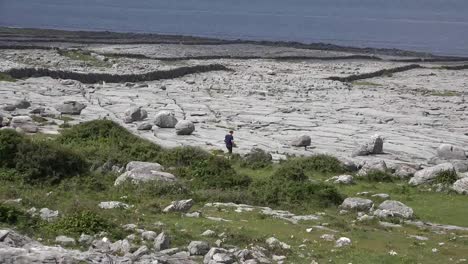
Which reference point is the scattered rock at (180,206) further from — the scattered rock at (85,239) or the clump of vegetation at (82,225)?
the scattered rock at (85,239)

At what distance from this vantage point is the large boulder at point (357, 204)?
25.1m

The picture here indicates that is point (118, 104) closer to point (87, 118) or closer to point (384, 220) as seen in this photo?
point (87, 118)

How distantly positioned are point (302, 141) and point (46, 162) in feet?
53.5

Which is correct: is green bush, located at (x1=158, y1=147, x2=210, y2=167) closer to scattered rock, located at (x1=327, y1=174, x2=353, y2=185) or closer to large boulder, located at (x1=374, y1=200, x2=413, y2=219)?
scattered rock, located at (x1=327, y1=174, x2=353, y2=185)

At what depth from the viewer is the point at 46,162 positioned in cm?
2667

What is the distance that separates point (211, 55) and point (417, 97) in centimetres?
3150

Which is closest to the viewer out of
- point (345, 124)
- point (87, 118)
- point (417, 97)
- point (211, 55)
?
point (87, 118)

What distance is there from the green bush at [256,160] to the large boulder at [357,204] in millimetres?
7713

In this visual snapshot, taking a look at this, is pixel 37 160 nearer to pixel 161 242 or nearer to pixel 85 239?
pixel 85 239

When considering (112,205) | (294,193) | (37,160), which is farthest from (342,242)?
(37,160)

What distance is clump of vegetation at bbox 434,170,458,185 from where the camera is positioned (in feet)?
98.7

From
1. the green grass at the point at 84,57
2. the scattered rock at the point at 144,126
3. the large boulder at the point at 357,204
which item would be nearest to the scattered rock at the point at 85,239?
the large boulder at the point at 357,204

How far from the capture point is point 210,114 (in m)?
49.5

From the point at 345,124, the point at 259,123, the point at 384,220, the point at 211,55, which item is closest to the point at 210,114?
the point at 259,123
